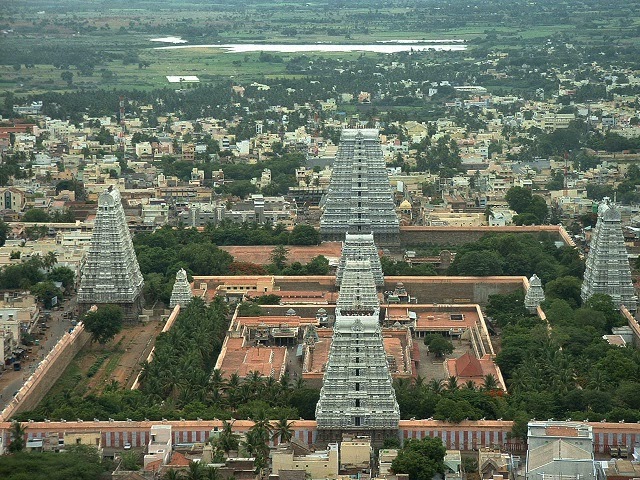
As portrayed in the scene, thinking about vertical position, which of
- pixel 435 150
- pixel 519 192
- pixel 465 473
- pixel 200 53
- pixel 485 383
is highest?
pixel 200 53

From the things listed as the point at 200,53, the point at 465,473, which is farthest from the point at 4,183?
the point at 200,53

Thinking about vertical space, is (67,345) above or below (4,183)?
below

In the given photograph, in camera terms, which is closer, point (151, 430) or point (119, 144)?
point (151, 430)

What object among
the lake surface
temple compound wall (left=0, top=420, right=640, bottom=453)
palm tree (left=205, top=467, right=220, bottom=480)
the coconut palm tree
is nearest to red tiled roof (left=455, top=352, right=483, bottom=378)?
the coconut palm tree

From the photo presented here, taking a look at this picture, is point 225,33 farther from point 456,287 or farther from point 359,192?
point 456,287

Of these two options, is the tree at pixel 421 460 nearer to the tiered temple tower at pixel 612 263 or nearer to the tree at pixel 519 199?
the tiered temple tower at pixel 612 263

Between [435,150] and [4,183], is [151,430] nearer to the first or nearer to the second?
[4,183]

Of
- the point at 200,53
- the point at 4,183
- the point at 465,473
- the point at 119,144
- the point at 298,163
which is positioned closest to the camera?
the point at 465,473

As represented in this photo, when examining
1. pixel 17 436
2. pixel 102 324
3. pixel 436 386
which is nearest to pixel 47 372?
pixel 102 324
